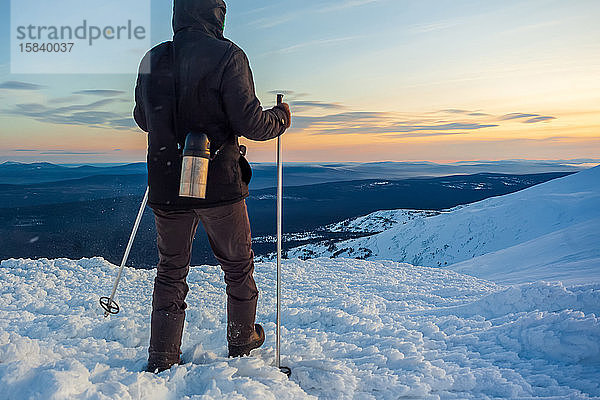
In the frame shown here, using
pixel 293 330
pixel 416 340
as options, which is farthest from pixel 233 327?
pixel 416 340

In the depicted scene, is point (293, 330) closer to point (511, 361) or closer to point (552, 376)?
point (511, 361)

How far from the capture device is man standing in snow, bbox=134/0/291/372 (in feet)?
8.34

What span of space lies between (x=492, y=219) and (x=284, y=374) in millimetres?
21762

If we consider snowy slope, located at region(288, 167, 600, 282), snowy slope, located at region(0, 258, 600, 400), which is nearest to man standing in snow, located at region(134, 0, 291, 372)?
snowy slope, located at region(0, 258, 600, 400)

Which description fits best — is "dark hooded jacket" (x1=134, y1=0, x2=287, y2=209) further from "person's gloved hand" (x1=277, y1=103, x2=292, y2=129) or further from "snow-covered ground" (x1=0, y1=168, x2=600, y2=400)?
"snow-covered ground" (x1=0, y1=168, x2=600, y2=400)

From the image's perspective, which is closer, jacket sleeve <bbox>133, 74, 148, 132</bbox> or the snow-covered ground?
the snow-covered ground

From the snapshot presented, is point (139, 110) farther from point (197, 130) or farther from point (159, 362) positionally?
point (159, 362)

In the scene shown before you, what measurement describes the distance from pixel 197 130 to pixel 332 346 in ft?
6.23

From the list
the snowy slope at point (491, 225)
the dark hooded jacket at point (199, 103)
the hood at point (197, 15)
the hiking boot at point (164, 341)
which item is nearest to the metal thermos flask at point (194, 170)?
the dark hooded jacket at point (199, 103)

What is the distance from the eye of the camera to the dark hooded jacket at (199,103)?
2.53 m

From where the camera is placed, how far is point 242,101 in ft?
8.27

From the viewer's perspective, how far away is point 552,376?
2.83 meters

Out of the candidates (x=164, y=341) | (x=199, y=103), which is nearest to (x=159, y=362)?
(x=164, y=341)

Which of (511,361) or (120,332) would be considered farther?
(120,332)
